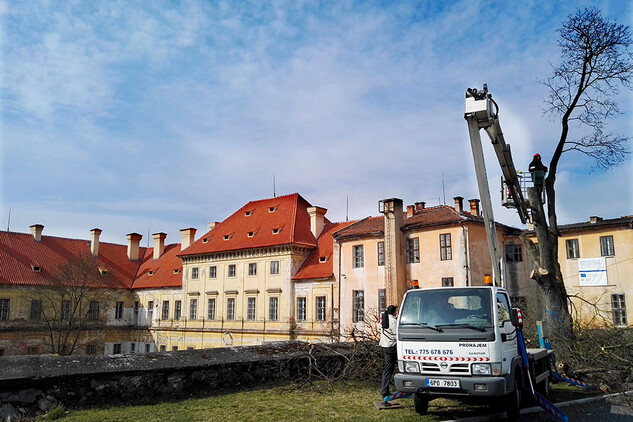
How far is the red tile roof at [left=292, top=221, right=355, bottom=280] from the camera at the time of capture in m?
41.2

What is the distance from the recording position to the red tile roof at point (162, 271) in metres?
53.3

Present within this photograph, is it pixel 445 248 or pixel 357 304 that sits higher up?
pixel 445 248

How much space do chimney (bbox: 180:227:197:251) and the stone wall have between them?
4545 cm

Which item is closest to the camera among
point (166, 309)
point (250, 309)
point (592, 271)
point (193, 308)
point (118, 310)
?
point (592, 271)

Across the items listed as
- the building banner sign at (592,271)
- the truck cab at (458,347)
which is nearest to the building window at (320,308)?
the building banner sign at (592,271)

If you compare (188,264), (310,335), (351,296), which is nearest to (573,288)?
(351,296)

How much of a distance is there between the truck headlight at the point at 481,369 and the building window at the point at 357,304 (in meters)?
29.3

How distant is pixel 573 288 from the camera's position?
3291 cm

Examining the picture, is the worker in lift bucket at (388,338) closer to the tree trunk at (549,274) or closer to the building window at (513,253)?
the tree trunk at (549,274)

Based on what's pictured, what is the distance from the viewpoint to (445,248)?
34.0m

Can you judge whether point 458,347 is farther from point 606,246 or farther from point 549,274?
point 606,246

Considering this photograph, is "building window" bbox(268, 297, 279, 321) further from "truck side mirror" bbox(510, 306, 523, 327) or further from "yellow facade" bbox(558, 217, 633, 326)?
"truck side mirror" bbox(510, 306, 523, 327)

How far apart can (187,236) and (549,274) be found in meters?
44.6

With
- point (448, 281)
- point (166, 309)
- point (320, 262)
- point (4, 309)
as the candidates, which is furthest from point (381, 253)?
point (4, 309)
